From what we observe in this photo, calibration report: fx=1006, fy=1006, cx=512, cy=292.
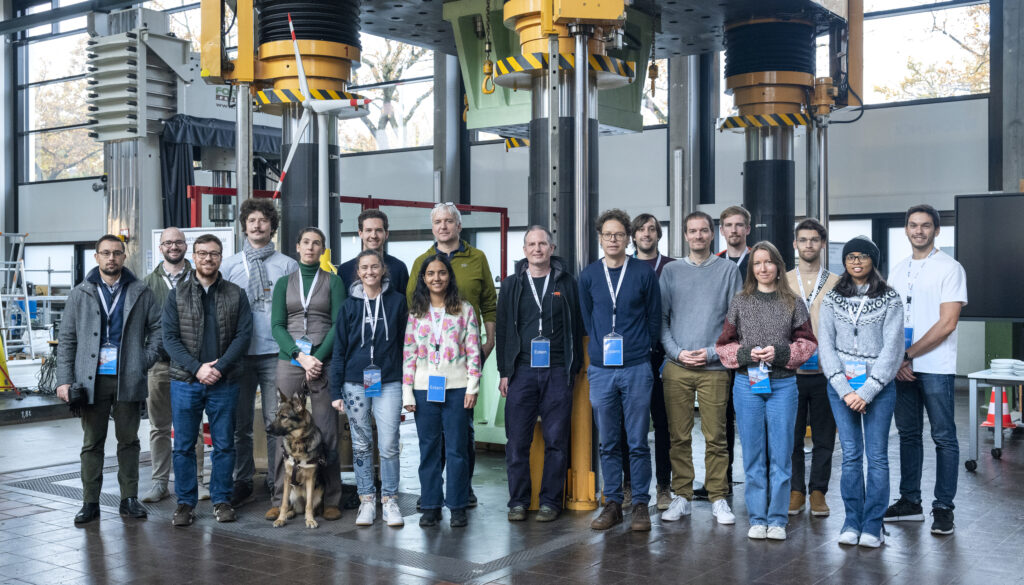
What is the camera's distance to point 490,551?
4.93 m

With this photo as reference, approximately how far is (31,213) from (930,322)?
66.9 feet

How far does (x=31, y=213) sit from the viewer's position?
2130 cm

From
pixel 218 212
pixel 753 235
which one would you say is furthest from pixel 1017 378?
pixel 218 212

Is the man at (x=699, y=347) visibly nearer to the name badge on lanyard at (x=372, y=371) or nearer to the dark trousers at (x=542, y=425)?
the dark trousers at (x=542, y=425)

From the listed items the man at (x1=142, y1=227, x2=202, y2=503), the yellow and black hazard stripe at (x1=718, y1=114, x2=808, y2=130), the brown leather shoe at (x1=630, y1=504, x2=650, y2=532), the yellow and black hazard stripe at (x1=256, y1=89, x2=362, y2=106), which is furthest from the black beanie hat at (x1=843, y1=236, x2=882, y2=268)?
the man at (x1=142, y1=227, x2=202, y2=503)

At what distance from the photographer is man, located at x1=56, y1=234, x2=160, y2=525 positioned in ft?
18.0

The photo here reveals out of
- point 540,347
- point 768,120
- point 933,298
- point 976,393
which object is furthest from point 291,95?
point 976,393

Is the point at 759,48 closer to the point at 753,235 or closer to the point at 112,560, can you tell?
the point at 753,235

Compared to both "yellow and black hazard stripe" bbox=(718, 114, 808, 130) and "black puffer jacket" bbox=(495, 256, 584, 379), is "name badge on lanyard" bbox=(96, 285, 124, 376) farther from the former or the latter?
"yellow and black hazard stripe" bbox=(718, 114, 808, 130)

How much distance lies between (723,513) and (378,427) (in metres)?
1.92

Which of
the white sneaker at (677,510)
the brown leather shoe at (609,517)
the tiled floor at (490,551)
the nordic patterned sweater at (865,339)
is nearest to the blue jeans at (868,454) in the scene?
the nordic patterned sweater at (865,339)

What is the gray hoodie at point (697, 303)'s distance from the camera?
532cm

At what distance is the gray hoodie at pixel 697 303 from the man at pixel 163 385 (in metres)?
2.72

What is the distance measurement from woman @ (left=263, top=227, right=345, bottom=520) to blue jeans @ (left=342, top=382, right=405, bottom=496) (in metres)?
0.21
